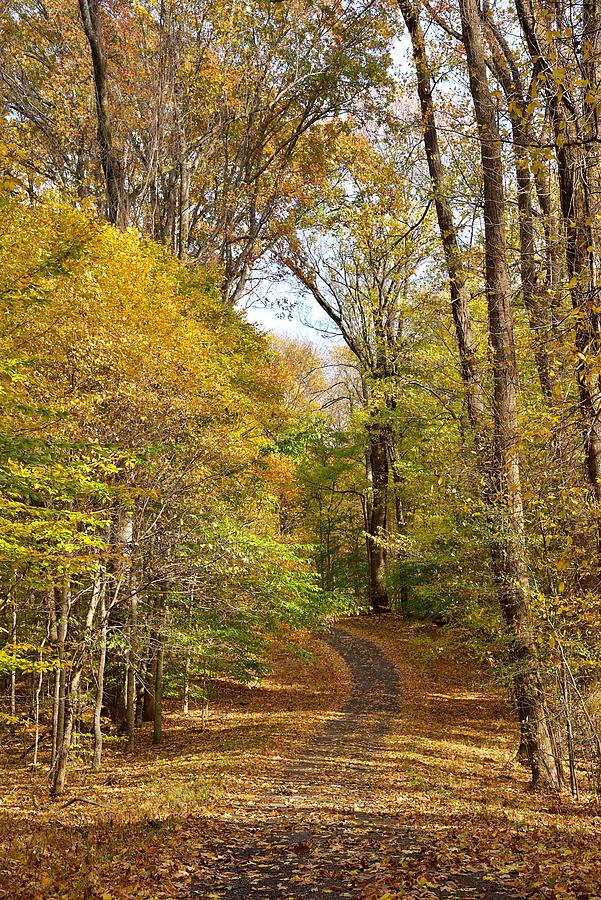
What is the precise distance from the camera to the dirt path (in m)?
5.09

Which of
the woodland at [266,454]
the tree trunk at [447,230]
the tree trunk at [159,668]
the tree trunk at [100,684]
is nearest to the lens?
the woodland at [266,454]

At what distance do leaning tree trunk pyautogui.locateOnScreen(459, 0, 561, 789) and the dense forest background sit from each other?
45mm

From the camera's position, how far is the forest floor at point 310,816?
5172 mm

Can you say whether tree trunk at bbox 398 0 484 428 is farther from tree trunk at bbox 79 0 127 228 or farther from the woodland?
tree trunk at bbox 79 0 127 228

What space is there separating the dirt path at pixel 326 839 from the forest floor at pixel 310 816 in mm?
23

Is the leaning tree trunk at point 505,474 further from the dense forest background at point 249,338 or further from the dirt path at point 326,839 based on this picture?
the dirt path at point 326,839

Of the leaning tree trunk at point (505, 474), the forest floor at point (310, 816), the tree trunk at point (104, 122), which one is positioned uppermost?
the tree trunk at point (104, 122)

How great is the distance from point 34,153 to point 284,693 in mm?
14934

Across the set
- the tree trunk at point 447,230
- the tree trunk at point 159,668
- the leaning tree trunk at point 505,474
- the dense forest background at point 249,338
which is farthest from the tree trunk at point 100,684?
the tree trunk at point 447,230

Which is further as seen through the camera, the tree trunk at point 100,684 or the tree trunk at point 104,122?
the tree trunk at point 104,122

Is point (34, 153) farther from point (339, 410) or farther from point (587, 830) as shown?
point (339, 410)

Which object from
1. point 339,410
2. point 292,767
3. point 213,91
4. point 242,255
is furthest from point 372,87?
point 339,410

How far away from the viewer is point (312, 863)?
5762mm

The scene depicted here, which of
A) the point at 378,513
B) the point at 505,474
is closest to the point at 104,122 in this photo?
the point at 505,474
